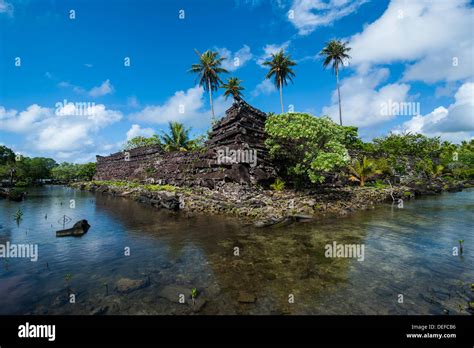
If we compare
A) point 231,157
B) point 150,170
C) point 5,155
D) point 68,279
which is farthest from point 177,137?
point 5,155

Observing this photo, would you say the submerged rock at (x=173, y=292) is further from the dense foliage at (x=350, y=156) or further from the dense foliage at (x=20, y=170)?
the dense foliage at (x=20, y=170)

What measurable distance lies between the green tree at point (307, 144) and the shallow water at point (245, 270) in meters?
5.77

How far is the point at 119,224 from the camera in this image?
46.4 ft

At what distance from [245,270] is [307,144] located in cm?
1378

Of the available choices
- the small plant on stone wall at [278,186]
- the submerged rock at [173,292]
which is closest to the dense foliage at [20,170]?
the small plant on stone wall at [278,186]

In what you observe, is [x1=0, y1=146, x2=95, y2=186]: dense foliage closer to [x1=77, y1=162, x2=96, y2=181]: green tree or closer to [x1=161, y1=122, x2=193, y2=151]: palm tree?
[x1=77, y1=162, x2=96, y2=181]: green tree

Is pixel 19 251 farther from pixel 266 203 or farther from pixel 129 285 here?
pixel 266 203

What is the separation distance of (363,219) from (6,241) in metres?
18.8

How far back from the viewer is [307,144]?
60.9 feet

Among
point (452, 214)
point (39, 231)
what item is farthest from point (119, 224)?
point (452, 214)

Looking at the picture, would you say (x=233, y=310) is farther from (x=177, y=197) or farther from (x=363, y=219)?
(x=177, y=197)

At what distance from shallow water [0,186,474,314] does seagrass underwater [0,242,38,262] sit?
272mm

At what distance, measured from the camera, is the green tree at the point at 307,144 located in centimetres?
1688

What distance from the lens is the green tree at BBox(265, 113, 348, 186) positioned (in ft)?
55.4
